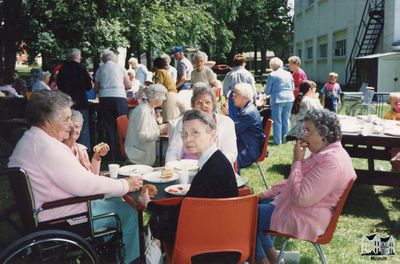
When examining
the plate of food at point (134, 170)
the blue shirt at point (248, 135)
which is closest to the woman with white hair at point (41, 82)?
the blue shirt at point (248, 135)

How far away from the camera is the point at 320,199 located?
2.81 m

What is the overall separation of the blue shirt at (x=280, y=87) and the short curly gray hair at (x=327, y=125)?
4.93 meters

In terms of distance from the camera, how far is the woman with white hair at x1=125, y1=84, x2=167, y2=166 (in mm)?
4887

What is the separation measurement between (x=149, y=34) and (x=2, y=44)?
25.5 feet

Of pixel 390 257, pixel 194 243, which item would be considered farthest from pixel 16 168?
pixel 390 257

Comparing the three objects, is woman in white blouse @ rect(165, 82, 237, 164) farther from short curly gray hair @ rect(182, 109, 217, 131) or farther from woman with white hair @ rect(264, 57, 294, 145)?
woman with white hair @ rect(264, 57, 294, 145)

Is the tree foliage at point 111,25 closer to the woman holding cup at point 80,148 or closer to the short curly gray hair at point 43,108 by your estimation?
the woman holding cup at point 80,148

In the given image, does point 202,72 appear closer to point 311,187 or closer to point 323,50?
point 311,187

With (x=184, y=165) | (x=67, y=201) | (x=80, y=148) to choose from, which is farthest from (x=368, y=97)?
(x=67, y=201)

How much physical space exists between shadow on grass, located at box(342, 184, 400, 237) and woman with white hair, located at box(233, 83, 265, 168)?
3.98ft

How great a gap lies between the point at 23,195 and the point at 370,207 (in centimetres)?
396

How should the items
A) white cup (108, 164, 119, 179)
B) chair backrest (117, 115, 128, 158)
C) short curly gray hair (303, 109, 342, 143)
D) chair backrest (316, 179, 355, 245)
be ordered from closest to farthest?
chair backrest (316, 179, 355, 245), short curly gray hair (303, 109, 342, 143), white cup (108, 164, 119, 179), chair backrest (117, 115, 128, 158)

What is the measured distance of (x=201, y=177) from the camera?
7.81ft

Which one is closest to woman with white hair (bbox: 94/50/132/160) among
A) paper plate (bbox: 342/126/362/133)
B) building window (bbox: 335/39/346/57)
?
A: paper plate (bbox: 342/126/362/133)
